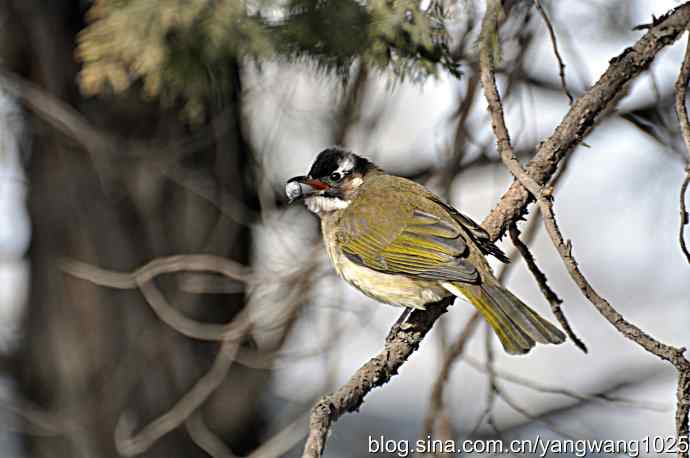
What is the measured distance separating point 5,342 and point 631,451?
14.1 ft

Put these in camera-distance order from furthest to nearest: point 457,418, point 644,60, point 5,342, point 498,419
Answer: point 457,418
point 498,419
point 5,342
point 644,60

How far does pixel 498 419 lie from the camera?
6230mm

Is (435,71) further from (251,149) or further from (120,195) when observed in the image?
(120,195)

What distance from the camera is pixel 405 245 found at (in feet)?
11.4

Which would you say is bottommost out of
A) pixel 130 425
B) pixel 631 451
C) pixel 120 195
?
pixel 631 451

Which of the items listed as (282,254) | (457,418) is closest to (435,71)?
(282,254)

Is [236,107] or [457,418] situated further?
[457,418]

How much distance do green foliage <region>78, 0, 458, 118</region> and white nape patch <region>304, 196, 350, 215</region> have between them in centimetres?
71

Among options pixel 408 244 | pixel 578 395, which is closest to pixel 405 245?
pixel 408 244

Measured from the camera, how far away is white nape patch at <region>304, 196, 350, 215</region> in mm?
3820

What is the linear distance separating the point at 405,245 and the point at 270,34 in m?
0.96

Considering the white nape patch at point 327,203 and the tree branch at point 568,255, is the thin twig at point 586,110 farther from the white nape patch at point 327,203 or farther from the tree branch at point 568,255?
the white nape patch at point 327,203

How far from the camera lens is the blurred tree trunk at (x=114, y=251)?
515cm

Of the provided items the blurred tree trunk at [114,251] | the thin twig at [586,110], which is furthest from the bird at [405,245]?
the blurred tree trunk at [114,251]
